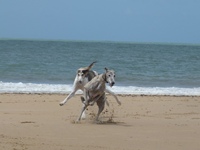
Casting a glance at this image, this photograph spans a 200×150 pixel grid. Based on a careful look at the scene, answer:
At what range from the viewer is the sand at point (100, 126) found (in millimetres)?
8562

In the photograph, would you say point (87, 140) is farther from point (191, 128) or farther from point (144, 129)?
point (191, 128)

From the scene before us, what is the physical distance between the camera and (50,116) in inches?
467

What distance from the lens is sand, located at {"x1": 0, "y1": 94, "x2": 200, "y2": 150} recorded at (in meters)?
8.56

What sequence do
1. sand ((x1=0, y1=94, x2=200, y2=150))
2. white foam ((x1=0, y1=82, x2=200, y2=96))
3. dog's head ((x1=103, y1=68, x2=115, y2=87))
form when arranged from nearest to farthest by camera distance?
sand ((x1=0, y1=94, x2=200, y2=150))
dog's head ((x1=103, y1=68, x2=115, y2=87))
white foam ((x1=0, y1=82, x2=200, y2=96))

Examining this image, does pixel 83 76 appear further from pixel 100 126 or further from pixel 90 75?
pixel 100 126

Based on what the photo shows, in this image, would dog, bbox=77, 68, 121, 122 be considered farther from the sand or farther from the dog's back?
the dog's back

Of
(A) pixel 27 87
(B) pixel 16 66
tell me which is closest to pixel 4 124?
(A) pixel 27 87

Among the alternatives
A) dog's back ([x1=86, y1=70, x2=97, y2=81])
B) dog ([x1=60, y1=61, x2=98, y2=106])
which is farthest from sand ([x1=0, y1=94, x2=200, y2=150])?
dog's back ([x1=86, y1=70, x2=97, y2=81])

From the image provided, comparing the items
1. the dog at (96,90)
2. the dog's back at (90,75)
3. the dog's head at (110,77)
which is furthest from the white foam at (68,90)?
the dog's head at (110,77)

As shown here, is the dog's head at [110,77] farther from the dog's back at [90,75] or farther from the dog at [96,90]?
the dog's back at [90,75]

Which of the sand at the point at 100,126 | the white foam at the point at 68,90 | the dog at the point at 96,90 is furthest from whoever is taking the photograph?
the white foam at the point at 68,90

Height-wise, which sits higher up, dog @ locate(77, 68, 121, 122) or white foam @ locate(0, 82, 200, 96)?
dog @ locate(77, 68, 121, 122)

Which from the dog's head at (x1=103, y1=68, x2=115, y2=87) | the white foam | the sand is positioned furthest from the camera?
the white foam

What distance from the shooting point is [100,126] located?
34.5ft
